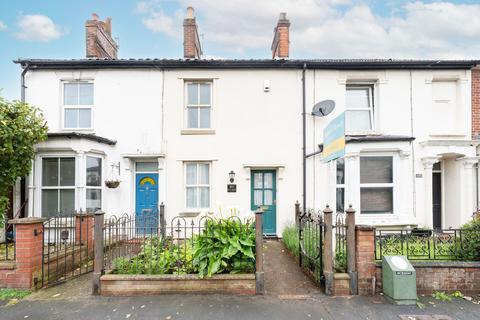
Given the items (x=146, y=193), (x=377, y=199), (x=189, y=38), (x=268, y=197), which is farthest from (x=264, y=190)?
(x=189, y=38)

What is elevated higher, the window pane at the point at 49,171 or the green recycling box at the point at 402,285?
the window pane at the point at 49,171

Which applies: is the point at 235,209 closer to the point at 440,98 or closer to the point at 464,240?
the point at 464,240

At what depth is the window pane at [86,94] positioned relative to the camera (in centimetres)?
912

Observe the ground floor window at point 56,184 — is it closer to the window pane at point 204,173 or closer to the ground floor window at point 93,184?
the ground floor window at point 93,184

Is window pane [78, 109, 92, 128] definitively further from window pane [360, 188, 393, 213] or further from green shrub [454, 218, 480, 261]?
green shrub [454, 218, 480, 261]

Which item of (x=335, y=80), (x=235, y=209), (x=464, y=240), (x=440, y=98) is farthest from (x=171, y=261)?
(x=440, y=98)

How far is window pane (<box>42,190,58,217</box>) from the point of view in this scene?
8.12 metres

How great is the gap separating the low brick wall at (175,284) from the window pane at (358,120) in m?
6.83

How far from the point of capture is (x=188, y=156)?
29.6 ft

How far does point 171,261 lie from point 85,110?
6719mm

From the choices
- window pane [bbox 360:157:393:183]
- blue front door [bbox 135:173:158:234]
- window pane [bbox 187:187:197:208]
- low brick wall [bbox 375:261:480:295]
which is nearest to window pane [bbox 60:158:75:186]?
blue front door [bbox 135:173:158:234]

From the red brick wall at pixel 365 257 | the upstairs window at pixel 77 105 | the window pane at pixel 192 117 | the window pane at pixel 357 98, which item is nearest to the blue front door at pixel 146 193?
the window pane at pixel 192 117

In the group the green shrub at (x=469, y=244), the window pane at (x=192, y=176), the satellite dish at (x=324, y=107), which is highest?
the satellite dish at (x=324, y=107)

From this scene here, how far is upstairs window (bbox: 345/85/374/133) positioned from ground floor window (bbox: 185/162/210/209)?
522cm
